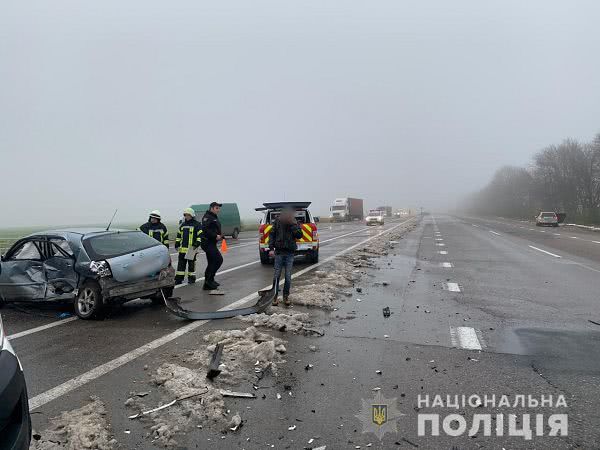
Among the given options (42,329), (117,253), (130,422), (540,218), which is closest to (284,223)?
(117,253)

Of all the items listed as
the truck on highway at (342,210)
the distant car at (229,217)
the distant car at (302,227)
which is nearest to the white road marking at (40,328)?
the distant car at (302,227)

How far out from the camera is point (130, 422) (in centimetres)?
377

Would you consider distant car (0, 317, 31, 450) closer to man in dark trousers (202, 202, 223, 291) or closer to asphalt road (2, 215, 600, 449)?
asphalt road (2, 215, 600, 449)

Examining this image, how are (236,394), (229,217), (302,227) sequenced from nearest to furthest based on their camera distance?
(236,394), (302,227), (229,217)

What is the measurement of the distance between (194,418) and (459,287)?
7798mm

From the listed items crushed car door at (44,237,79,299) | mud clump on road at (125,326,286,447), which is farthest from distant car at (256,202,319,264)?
mud clump on road at (125,326,286,447)

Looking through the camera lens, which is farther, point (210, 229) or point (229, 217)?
point (229, 217)

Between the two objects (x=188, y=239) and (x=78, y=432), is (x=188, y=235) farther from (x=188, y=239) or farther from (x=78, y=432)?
(x=78, y=432)

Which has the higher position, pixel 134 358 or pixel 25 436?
pixel 25 436

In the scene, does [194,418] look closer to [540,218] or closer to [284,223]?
[284,223]

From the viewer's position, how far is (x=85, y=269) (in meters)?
7.36

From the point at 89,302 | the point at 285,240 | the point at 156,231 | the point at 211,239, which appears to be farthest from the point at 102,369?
the point at 156,231

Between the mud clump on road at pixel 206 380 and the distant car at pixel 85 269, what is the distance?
7.63 ft

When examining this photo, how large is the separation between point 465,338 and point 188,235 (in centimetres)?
694
